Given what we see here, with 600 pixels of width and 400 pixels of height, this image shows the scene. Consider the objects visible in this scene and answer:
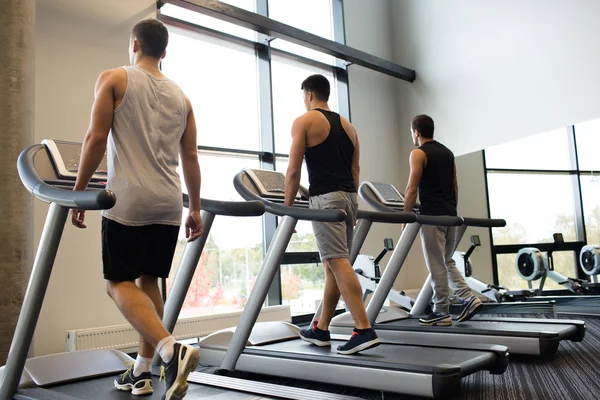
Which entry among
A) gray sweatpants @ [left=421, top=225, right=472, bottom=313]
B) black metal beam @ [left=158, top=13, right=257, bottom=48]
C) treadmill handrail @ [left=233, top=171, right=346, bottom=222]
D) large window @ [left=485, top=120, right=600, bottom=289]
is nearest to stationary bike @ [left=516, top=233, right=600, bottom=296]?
large window @ [left=485, top=120, right=600, bottom=289]

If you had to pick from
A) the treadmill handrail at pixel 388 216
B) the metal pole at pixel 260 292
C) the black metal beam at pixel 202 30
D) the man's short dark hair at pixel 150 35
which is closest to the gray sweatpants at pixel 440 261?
the treadmill handrail at pixel 388 216

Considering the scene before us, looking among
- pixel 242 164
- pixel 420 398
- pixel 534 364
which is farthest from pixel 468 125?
pixel 420 398

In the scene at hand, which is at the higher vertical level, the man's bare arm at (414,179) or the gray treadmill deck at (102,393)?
the man's bare arm at (414,179)

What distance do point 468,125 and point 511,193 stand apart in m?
1.08

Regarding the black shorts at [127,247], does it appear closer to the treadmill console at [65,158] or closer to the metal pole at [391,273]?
the treadmill console at [65,158]

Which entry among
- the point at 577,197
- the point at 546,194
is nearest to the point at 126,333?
the point at 546,194

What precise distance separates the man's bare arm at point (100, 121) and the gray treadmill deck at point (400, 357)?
1578mm

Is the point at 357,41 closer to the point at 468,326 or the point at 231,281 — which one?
the point at 231,281

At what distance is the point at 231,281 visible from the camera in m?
5.48

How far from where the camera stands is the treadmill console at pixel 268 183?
10.8ft

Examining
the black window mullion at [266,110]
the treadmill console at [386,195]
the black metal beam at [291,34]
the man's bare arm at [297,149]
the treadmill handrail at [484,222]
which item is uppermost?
the black metal beam at [291,34]

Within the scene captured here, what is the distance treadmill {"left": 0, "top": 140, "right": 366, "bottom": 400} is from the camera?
87.3 inches

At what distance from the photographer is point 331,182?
3027 mm

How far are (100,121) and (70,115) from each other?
257 cm
